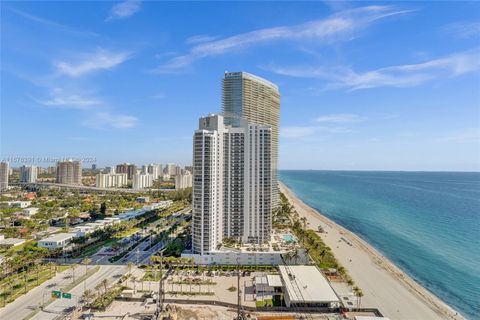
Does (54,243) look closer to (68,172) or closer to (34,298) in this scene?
(34,298)

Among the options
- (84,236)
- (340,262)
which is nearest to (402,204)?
(340,262)

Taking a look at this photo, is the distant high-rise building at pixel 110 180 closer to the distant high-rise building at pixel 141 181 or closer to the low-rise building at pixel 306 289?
the distant high-rise building at pixel 141 181

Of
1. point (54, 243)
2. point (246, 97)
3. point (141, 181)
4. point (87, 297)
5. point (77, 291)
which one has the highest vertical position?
point (246, 97)

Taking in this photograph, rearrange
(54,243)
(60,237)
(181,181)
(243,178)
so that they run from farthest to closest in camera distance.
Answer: (181,181)
(60,237)
(54,243)
(243,178)

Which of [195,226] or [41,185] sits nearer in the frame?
[195,226]

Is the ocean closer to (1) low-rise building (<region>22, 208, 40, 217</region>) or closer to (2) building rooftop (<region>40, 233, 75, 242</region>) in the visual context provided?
Result: (2) building rooftop (<region>40, 233, 75, 242</region>)

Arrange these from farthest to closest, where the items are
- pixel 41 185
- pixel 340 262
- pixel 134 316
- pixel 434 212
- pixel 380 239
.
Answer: pixel 41 185 < pixel 434 212 < pixel 380 239 < pixel 340 262 < pixel 134 316

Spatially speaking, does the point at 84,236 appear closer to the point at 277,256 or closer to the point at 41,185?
the point at 277,256

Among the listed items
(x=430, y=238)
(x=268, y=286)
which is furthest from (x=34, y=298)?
(x=430, y=238)
